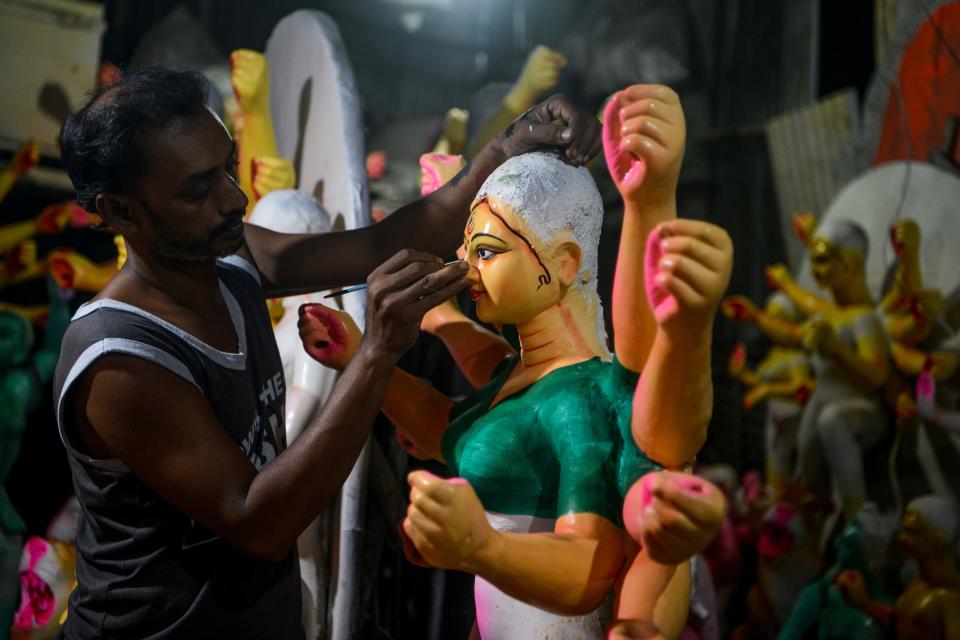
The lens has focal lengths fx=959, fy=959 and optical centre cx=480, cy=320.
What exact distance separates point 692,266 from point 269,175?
4.88 feet

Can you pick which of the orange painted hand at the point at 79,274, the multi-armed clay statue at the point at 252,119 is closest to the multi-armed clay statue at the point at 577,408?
the multi-armed clay statue at the point at 252,119

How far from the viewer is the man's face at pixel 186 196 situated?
126 centimetres

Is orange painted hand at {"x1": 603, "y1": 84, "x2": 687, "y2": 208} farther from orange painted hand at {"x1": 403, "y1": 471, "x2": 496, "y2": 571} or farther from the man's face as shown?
the man's face

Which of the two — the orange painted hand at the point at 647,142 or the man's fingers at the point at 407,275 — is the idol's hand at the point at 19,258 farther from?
the orange painted hand at the point at 647,142

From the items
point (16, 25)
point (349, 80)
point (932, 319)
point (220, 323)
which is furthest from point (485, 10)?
point (220, 323)

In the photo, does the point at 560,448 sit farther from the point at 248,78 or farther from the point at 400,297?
the point at 248,78

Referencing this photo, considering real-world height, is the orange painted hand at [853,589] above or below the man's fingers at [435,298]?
below

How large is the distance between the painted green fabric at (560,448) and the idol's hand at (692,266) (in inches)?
8.6

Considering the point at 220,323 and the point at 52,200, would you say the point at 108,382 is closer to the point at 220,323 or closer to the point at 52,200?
the point at 220,323

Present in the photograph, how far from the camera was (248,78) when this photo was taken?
2365mm

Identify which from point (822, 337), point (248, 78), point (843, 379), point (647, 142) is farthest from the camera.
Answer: point (843, 379)

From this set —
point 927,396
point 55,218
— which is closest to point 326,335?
point 55,218

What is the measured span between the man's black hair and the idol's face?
43cm

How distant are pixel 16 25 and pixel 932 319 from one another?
12.4 ft
